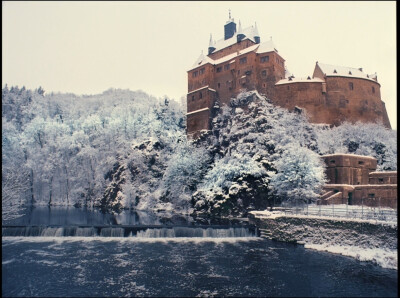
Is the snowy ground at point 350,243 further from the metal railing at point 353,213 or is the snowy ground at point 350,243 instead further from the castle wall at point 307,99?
the castle wall at point 307,99

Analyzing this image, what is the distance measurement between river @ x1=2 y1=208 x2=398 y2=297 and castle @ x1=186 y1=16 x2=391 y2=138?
40.6 m

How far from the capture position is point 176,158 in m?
63.3

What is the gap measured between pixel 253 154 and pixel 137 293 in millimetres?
37424

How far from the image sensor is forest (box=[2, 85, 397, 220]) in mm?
47188

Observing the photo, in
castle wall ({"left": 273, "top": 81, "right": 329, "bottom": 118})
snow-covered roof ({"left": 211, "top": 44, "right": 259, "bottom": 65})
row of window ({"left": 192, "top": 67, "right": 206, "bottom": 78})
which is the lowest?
castle wall ({"left": 273, "top": 81, "right": 329, "bottom": 118})

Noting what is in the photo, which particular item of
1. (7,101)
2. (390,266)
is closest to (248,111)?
(390,266)

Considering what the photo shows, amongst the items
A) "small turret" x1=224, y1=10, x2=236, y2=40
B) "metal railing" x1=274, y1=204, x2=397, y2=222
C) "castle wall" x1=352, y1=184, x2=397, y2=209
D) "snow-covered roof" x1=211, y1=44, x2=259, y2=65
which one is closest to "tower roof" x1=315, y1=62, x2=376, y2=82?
"snow-covered roof" x1=211, y1=44, x2=259, y2=65

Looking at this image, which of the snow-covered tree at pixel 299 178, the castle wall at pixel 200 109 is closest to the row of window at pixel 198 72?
the castle wall at pixel 200 109

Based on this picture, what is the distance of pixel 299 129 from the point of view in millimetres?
58188

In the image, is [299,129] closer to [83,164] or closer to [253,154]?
[253,154]

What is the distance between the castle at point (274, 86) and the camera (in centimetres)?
Answer: 6400

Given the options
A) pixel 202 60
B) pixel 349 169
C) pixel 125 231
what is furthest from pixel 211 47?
pixel 125 231

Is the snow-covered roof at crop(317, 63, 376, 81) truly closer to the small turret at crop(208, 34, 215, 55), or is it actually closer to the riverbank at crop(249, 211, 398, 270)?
the small turret at crop(208, 34, 215, 55)

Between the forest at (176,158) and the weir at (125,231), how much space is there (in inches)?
127
